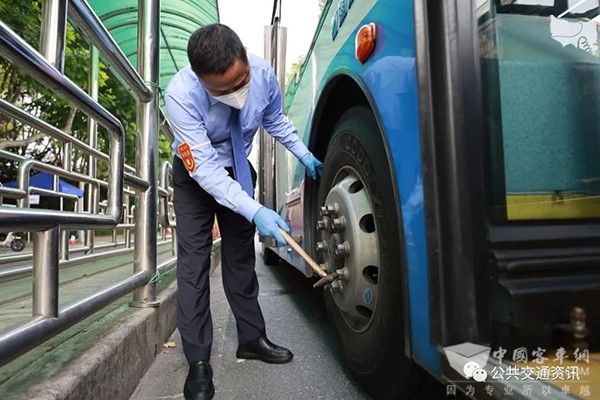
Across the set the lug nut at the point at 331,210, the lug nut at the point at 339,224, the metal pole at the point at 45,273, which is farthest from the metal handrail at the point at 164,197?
the metal pole at the point at 45,273

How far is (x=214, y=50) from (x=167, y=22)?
4.52 metres

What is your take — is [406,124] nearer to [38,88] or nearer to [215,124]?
[215,124]

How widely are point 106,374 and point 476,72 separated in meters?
1.35

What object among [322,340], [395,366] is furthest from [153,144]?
[395,366]

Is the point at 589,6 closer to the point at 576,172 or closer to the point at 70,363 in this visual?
the point at 576,172

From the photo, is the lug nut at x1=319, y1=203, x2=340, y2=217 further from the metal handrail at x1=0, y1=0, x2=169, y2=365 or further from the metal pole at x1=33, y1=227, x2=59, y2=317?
the metal pole at x1=33, y1=227, x2=59, y2=317

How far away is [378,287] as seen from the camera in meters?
1.29

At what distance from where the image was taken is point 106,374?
4.28ft

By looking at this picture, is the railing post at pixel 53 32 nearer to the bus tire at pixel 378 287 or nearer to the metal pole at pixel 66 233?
the bus tire at pixel 378 287

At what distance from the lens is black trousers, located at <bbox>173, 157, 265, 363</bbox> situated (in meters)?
1.78

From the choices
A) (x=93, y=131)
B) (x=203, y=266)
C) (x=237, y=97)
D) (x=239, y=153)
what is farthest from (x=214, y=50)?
(x=93, y=131)

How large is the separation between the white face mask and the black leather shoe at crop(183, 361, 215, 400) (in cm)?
107

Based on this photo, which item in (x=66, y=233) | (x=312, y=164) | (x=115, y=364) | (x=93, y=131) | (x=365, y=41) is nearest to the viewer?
(x=365, y=41)

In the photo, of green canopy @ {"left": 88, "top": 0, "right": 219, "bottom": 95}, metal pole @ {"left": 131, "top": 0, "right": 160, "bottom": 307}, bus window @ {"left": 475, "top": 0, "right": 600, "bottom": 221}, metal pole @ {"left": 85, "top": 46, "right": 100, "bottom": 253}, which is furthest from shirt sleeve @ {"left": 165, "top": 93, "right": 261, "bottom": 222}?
green canopy @ {"left": 88, "top": 0, "right": 219, "bottom": 95}
